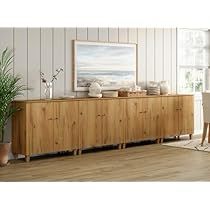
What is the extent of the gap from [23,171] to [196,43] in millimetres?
4896

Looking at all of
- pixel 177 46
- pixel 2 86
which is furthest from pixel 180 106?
pixel 2 86

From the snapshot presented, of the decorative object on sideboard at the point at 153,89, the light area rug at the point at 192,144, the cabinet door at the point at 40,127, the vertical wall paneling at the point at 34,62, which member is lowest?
the light area rug at the point at 192,144

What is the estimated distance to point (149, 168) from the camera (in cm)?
467

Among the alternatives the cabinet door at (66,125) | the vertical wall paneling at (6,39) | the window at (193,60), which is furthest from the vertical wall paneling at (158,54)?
the vertical wall paneling at (6,39)

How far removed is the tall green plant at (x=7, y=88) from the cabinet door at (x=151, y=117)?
213 centimetres

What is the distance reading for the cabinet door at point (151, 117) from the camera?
21.4ft

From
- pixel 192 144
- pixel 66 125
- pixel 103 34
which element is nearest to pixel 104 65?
pixel 103 34

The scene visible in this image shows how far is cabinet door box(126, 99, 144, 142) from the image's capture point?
6.28 meters

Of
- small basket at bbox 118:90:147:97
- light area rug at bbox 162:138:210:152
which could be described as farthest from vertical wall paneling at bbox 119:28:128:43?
light area rug at bbox 162:138:210:152

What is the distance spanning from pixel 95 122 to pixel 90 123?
9cm

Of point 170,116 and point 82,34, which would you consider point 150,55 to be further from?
point 82,34

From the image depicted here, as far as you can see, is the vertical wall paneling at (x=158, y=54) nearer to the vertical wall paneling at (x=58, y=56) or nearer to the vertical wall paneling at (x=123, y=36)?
the vertical wall paneling at (x=123, y=36)

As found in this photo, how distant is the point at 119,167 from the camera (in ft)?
15.6
